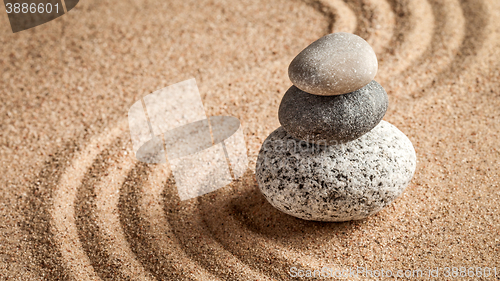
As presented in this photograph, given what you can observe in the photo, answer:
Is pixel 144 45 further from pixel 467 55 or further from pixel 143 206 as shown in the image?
pixel 467 55

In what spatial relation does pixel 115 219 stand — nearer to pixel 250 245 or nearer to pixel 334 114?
pixel 250 245

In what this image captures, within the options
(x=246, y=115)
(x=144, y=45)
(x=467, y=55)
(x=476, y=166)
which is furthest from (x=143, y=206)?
(x=467, y=55)

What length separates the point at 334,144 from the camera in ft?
7.73

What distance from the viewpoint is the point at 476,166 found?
284 centimetres

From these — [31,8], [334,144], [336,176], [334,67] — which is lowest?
Result: [336,176]

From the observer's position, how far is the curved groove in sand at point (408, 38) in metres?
3.68

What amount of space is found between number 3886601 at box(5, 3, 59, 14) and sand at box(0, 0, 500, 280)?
0.91 ft

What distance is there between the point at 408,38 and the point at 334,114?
2173 millimetres

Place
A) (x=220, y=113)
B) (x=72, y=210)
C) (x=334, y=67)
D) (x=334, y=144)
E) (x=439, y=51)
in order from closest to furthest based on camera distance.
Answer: (x=334, y=67) < (x=334, y=144) < (x=72, y=210) < (x=220, y=113) < (x=439, y=51)

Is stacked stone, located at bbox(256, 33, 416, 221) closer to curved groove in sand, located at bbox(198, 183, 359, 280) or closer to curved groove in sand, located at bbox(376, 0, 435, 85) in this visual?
curved groove in sand, located at bbox(198, 183, 359, 280)

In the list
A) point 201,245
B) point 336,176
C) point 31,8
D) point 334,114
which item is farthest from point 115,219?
point 31,8

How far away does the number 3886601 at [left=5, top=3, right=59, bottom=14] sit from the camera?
15.6 feet

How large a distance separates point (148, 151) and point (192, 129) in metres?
0.38

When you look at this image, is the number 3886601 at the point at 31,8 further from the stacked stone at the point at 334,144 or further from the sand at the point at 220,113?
the stacked stone at the point at 334,144
